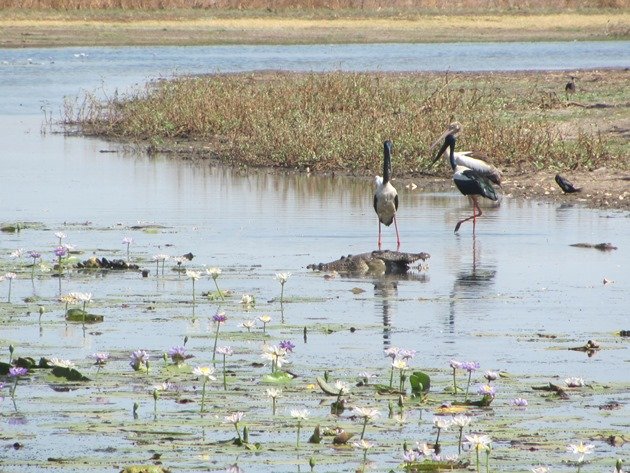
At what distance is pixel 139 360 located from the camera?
7.44m

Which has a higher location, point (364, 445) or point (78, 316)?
point (78, 316)

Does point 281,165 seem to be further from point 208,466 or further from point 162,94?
point 208,466

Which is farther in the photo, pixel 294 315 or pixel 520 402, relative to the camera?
pixel 294 315

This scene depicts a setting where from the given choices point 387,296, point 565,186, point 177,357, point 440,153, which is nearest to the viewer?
Answer: point 177,357

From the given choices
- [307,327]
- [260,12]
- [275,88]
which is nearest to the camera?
[307,327]

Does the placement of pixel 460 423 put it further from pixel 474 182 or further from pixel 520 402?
pixel 474 182

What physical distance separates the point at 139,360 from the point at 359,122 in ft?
43.1

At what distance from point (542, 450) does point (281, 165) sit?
13.5 m

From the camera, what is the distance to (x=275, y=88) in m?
24.2

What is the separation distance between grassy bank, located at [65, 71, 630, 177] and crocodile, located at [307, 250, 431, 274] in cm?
650

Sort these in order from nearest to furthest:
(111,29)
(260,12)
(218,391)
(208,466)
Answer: (208,466) → (218,391) → (111,29) → (260,12)

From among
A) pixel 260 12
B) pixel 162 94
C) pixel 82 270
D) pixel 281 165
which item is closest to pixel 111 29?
pixel 260 12

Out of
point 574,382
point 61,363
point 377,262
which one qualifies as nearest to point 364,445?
point 574,382

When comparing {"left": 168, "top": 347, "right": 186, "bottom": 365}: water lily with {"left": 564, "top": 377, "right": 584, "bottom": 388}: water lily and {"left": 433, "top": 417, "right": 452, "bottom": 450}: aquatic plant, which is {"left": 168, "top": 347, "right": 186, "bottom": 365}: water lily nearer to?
{"left": 433, "top": 417, "right": 452, "bottom": 450}: aquatic plant
